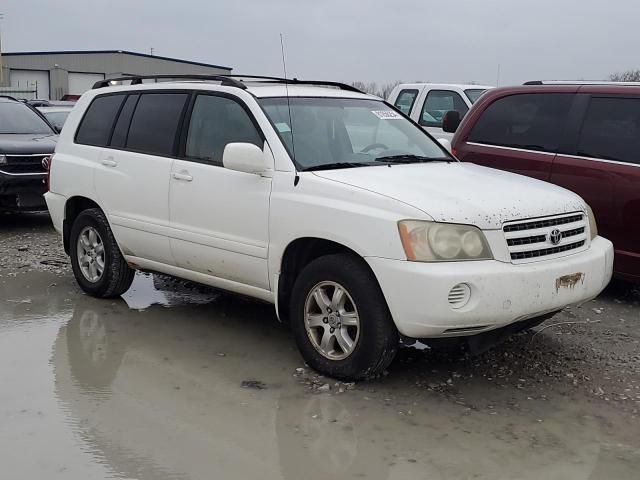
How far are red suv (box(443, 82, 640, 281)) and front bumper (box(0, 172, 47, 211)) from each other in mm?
5296

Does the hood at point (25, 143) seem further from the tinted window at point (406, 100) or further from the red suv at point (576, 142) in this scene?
the red suv at point (576, 142)

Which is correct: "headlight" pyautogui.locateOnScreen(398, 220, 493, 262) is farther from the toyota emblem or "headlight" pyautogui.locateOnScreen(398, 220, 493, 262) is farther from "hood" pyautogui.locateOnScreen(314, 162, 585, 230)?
the toyota emblem

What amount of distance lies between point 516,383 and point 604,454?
3.09ft

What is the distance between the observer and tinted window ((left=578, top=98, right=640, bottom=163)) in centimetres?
624

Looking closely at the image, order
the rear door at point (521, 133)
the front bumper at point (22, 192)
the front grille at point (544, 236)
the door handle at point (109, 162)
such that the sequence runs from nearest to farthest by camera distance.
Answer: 1. the front grille at point (544, 236)
2. the door handle at point (109, 162)
3. the rear door at point (521, 133)
4. the front bumper at point (22, 192)

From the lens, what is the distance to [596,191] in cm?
626

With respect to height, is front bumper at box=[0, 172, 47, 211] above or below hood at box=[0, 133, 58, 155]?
below

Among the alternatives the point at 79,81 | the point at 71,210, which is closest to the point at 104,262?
the point at 71,210

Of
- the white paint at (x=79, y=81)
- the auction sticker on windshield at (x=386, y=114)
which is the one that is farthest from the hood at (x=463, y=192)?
the white paint at (x=79, y=81)

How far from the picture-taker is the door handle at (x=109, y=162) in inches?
233

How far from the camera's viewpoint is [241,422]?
402cm

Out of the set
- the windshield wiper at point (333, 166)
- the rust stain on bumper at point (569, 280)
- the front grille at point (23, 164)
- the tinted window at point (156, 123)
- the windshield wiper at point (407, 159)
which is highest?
the tinted window at point (156, 123)

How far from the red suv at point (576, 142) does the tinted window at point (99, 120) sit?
323 cm

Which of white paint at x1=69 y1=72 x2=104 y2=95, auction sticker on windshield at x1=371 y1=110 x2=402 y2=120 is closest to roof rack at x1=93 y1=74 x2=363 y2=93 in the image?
auction sticker on windshield at x1=371 y1=110 x2=402 y2=120
